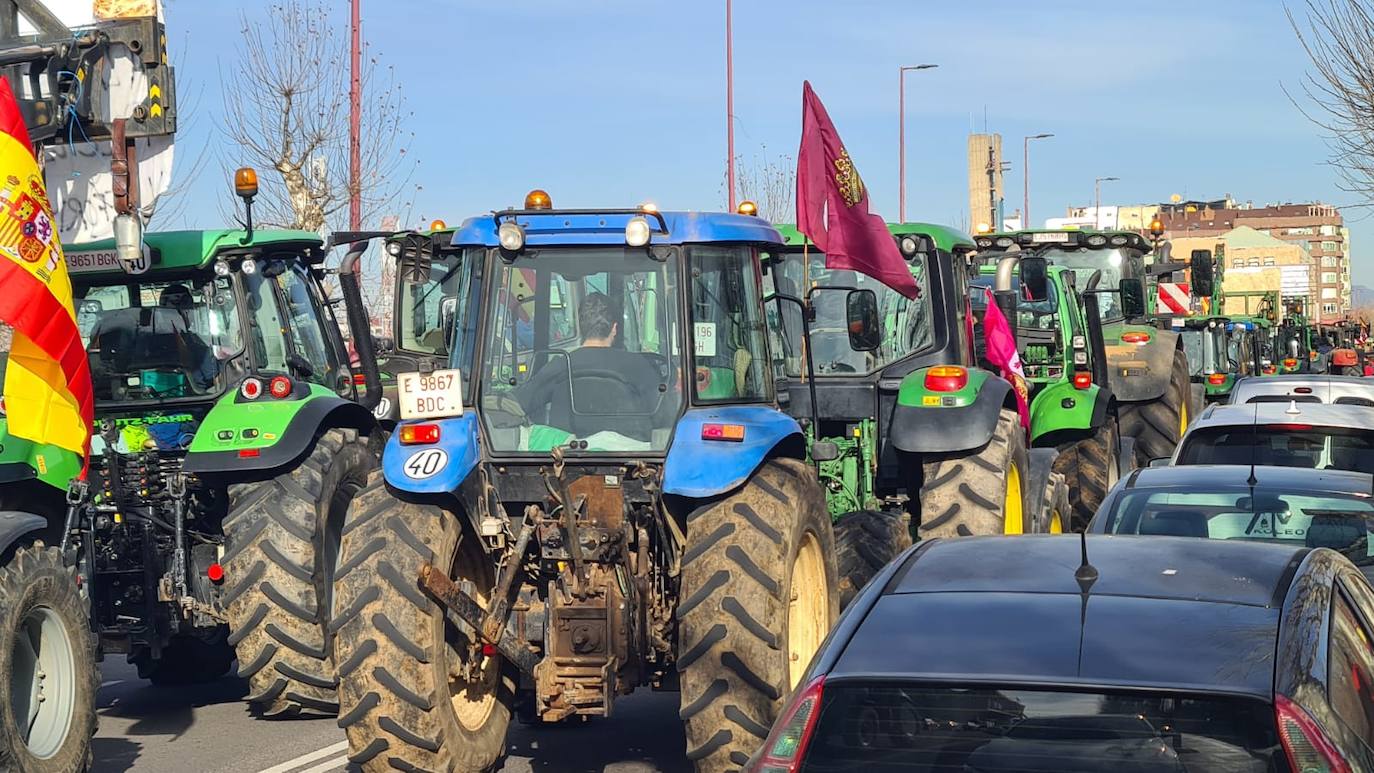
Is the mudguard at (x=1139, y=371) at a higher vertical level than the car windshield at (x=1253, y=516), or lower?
higher

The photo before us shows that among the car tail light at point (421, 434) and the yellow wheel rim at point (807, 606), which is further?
the yellow wheel rim at point (807, 606)

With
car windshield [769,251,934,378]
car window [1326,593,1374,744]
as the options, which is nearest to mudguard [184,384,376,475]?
car windshield [769,251,934,378]

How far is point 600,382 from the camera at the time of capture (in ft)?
23.1

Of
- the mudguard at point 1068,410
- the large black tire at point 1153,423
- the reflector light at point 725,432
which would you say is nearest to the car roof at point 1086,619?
the reflector light at point 725,432

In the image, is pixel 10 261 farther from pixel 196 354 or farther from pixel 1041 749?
pixel 1041 749

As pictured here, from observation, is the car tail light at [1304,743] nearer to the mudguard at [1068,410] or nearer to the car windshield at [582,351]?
the car windshield at [582,351]

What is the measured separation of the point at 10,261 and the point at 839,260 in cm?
438

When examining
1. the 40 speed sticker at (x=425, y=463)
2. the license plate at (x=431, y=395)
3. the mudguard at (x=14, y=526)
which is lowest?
the mudguard at (x=14, y=526)

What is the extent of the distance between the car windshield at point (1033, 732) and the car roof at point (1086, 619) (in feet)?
0.15

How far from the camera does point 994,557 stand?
4.43 m

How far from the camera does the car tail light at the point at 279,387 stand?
8.77m

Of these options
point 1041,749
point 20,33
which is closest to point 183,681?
point 20,33

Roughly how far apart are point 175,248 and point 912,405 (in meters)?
4.12

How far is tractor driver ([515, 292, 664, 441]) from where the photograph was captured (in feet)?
23.0
